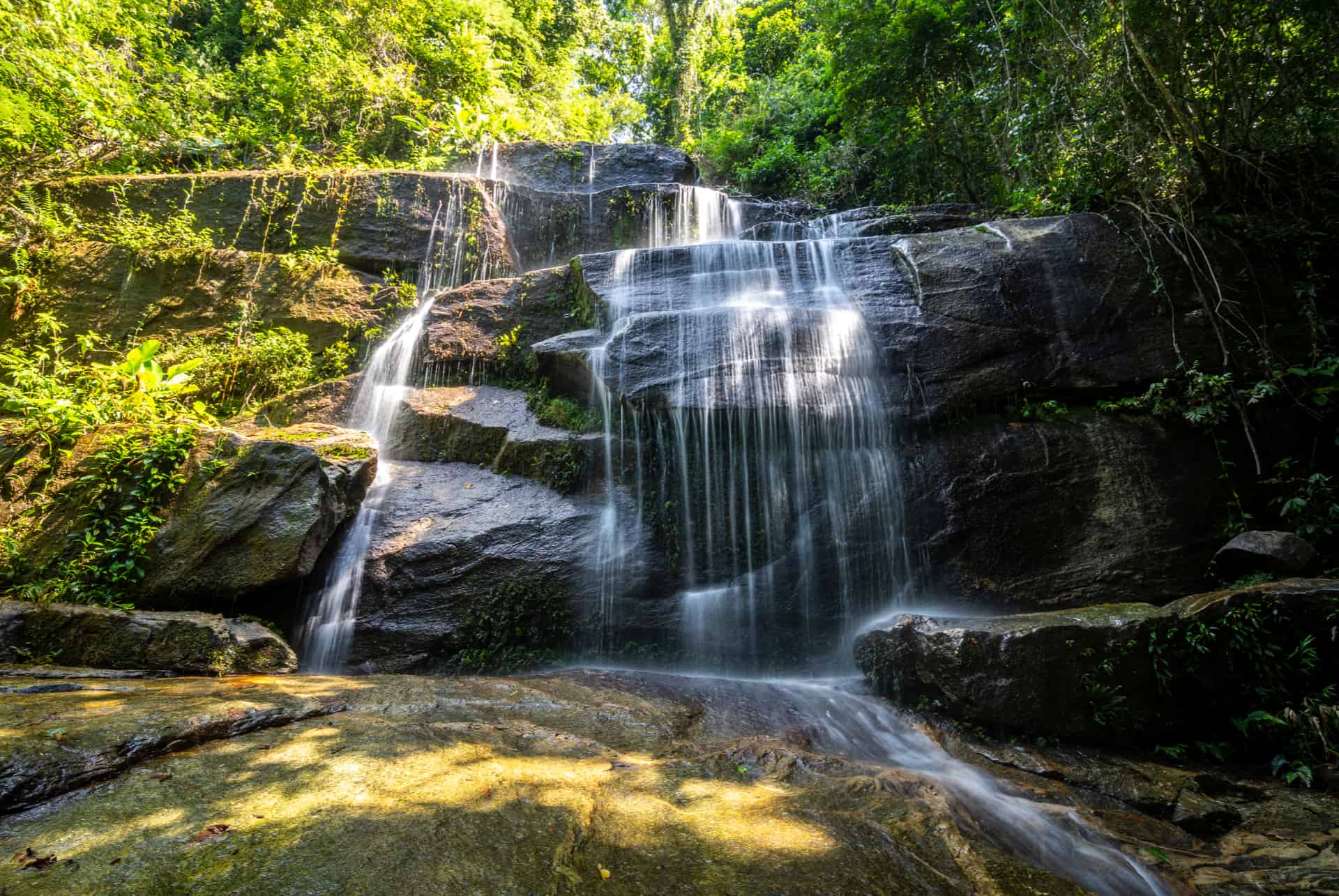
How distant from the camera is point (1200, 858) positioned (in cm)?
297

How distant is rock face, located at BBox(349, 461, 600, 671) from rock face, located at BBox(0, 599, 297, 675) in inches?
44.4

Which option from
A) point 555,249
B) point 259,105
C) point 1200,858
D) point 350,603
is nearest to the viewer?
point 1200,858

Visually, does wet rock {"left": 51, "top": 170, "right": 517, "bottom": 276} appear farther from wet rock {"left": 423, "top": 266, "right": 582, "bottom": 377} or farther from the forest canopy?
wet rock {"left": 423, "top": 266, "right": 582, "bottom": 377}

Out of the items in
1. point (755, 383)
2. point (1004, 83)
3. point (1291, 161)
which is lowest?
point (755, 383)

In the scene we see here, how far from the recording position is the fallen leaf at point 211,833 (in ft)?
5.70

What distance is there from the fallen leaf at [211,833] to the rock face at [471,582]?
3.40 metres

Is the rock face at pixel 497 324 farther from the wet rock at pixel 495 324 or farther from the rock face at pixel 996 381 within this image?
the rock face at pixel 996 381

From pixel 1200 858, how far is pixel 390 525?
6520 mm

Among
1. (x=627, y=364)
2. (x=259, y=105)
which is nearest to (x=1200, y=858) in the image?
(x=627, y=364)

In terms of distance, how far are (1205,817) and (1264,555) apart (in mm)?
2962

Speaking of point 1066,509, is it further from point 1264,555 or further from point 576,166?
point 576,166

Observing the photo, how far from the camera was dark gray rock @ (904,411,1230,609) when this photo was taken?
5523 mm

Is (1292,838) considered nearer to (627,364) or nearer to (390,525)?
(627,364)

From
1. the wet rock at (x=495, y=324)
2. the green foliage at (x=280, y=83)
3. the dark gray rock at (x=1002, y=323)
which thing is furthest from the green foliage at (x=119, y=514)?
the green foliage at (x=280, y=83)
